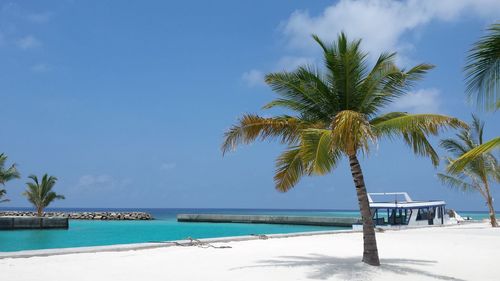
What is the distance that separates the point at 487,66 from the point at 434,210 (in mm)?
28576

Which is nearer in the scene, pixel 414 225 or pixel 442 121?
pixel 442 121

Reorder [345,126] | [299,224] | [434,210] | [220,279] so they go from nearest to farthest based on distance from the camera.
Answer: [345,126] → [220,279] → [434,210] → [299,224]

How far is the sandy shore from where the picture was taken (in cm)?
994

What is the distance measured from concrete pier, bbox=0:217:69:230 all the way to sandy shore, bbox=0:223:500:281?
118 feet

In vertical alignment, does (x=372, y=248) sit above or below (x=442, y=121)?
below

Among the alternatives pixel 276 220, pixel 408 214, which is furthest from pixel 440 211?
pixel 276 220

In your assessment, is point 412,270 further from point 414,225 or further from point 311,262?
point 414,225

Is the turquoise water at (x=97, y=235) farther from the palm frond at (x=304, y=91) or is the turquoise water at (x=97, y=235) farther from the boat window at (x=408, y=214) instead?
the palm frond at (x=304, y=91)

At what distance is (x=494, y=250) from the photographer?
15359mm

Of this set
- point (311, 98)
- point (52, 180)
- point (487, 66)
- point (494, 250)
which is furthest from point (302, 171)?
point (52, 180)

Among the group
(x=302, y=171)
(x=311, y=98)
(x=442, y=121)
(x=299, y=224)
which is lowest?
(x=299, y=224)

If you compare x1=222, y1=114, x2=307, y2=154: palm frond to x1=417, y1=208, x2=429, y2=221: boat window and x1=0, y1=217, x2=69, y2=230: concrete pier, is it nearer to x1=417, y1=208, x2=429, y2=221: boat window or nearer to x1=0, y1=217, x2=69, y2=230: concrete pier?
x1=417, y1=208, x2=429, y2=221: boat window

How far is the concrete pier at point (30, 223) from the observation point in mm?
45188

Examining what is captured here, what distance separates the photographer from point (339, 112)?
1027 cm
